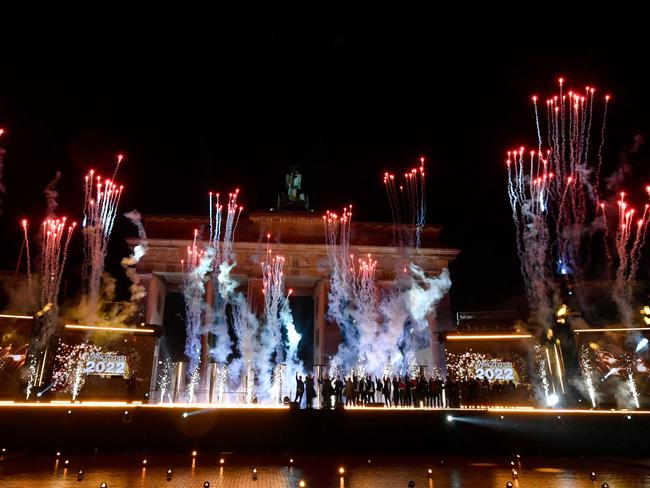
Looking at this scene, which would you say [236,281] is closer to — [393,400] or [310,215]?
[310,215]

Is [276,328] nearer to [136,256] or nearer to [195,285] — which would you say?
[195,285]

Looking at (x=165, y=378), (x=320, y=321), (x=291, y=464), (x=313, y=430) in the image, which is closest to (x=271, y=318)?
(x=320, y=321)

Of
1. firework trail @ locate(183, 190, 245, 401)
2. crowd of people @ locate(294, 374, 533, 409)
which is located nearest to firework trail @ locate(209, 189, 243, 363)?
firework trail @ locate(183, 190, 245, 401)

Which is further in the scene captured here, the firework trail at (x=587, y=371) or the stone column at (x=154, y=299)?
the stone column at (x=154, y=299)

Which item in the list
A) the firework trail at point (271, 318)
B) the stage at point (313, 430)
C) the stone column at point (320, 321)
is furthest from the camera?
the stone column at point (320, 321)

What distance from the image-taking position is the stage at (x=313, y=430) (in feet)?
46.8

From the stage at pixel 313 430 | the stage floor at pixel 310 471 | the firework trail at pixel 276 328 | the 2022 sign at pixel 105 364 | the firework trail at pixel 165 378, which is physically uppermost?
the firework trail at pixel 276 328

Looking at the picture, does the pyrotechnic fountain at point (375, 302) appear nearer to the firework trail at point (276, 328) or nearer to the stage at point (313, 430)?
the firework trail at point (276, 328)

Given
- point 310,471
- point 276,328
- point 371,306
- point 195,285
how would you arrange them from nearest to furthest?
point 310,471 → point 276,328 → point 195,285 → point 371,306

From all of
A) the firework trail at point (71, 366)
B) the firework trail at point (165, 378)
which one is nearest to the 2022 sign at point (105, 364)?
the firework trail at point (71, 366)

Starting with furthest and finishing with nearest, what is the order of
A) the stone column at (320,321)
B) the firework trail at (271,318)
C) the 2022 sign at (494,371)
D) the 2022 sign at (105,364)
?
the stone column at (320,321) < the firework trail at (271,318) < the 2022 sign at (494,371) < the 2022 sign at (105,364)

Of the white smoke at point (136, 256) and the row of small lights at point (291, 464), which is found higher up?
the white smoke at point (136, 256)

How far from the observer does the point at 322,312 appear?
3741 cm

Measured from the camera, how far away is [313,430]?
14.9 metres
